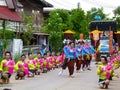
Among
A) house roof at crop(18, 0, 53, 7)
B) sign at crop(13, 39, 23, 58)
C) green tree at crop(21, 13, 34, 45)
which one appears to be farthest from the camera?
house roof at crop(18, 0, 53, 7)

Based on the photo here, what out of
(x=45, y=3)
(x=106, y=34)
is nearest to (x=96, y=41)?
(x=106, y=34)

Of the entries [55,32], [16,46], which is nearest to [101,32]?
[55,32]

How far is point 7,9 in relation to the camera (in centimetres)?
3112

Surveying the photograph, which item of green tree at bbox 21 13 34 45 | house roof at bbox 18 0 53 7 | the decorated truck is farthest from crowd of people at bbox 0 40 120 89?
house roof at bbox 18 0 53 7

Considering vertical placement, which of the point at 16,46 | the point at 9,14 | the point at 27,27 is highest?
the point at 9,14

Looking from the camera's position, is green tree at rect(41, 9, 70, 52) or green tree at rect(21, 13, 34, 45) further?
green tree at rect(41, 9, 70, 52)

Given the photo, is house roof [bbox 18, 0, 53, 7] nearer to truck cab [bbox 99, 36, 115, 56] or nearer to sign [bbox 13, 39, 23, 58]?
truck cab [bbox 99, 36, 115, 56]

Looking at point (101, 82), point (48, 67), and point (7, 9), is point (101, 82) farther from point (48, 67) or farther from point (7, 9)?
point (7, 9)

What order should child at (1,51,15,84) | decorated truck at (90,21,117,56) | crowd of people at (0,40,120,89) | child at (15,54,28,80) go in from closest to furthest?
crowd of people at (0,40,120,89)
child at (1,51,15,84)
child at (15,54,28,80)
decorated truck at (90,21,117,56)

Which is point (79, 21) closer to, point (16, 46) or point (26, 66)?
point (16, 46)

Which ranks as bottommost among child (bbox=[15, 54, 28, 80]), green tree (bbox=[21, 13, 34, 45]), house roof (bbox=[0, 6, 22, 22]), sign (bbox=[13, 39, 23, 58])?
child (bbox=[15, 54, 28, 80])

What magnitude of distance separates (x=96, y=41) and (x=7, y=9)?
52.6ft

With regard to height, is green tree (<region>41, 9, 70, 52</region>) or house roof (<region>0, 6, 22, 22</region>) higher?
house roof (<region>0, 6, 22, 22</region>)

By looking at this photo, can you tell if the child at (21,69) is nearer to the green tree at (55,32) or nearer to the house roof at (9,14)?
the house roof at (9,14)
